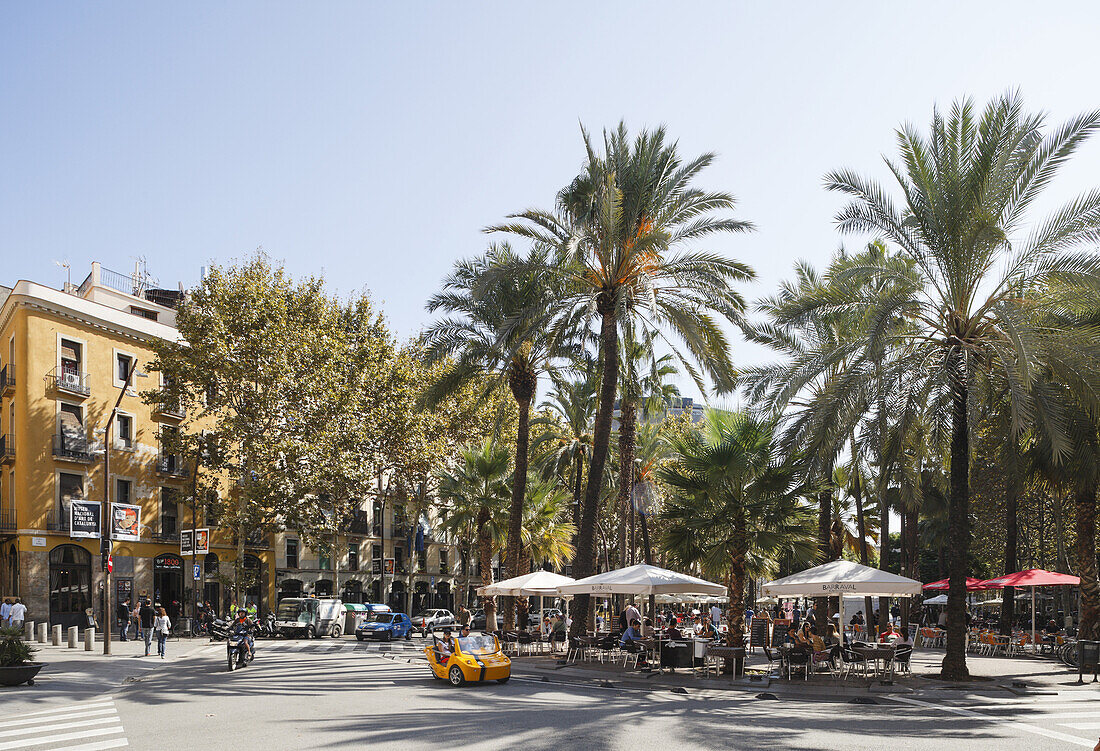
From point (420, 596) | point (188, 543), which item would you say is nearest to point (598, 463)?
point (188, 543)

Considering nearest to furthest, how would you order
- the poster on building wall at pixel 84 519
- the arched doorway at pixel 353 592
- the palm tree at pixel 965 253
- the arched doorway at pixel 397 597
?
the palm tree at pixel 965 253 → the poster on building wall at pixel 84 519 → the arched doorway at pixel 353 592 → the arched doorway at pixel 397 597

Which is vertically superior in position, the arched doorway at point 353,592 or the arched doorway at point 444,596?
the arched doorway at point 353,592

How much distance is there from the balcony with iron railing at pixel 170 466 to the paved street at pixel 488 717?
1030 inches

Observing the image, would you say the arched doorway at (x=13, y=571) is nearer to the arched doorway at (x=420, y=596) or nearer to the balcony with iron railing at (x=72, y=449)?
the balcony with iron railing at (x=72, y=449)

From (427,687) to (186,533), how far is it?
848 inches

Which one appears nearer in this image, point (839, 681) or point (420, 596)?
point (839, 681)

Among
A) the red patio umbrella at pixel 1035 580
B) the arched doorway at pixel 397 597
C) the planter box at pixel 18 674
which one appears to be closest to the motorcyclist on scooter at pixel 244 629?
the planter box at pixel 18 674

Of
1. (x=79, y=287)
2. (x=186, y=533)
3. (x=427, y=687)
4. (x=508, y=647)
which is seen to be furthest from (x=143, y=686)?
(x=79, y=287)

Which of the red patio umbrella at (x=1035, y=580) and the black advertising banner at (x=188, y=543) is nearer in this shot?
the red patio umbrella at (x=1035, y=580)

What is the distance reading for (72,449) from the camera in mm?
41969

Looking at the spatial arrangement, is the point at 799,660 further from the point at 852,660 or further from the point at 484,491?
the point at 484,491

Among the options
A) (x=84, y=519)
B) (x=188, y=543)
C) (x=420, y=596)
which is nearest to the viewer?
(x=84, y=519)

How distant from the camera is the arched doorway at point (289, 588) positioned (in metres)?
58.1

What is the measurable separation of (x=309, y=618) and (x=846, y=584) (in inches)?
1131
